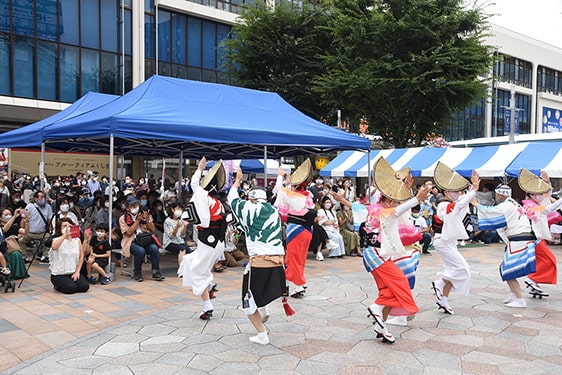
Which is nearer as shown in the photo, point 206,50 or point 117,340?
point 117,340

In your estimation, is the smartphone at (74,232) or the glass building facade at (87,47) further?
the glass building facade at (87,47)

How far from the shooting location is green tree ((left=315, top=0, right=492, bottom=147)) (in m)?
19.2

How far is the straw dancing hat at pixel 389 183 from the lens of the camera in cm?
500

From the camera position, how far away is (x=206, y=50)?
29.1 m

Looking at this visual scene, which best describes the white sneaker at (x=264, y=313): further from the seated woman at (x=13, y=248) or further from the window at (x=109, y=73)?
the window at (x=109, y=73)

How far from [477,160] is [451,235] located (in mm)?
10268

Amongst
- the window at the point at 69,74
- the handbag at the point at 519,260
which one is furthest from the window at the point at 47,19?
the handbag at the point at 519,260

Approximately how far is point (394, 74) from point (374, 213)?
15.8 metres

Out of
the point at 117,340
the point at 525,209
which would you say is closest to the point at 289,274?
the point at 117,340

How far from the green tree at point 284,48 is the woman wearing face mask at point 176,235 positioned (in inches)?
591

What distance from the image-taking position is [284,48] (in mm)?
22750

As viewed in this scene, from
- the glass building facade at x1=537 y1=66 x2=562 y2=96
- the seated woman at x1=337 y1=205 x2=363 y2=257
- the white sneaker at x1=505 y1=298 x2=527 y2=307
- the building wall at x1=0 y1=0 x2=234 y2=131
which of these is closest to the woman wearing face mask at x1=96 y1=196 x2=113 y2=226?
the seated woman at x1=337 y1=205 x2=363 y2=257

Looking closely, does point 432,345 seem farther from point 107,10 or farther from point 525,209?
point 107,10

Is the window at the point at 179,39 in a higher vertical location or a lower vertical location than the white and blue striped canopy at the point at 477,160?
higher
